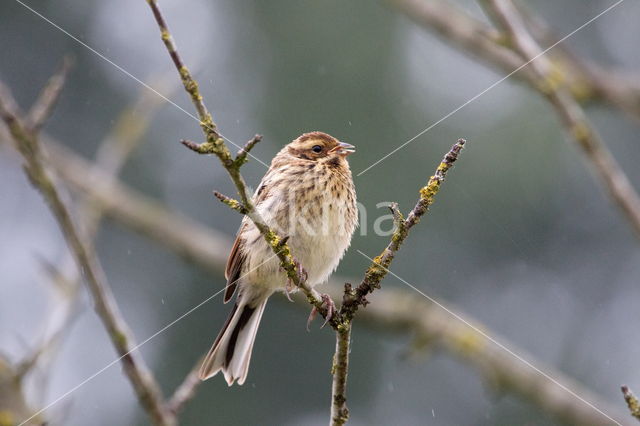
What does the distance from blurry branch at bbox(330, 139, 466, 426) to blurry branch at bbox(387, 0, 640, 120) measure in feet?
10.9

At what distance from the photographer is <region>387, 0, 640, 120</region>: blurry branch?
261 inches

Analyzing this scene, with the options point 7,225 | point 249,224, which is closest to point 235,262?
point 249,224

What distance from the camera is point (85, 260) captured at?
3652mm

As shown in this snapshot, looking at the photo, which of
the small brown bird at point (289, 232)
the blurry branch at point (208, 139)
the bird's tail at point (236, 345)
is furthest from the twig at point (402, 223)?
the bird's tail at point (236, 345)

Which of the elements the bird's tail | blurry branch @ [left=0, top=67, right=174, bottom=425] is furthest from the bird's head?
blurry branch @ [left=0, top=67, right=174, bottom=425]

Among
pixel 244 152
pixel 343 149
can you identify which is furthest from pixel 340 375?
pixel 343 149

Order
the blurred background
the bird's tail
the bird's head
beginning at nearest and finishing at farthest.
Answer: the bird's tail
the bird's head
the blurred background

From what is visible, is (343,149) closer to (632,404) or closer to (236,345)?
(236,345)

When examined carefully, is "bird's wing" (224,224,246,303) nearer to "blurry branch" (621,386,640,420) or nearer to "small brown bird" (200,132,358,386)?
"small brown bird" (200,132,358,386)

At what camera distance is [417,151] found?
10328 millimetres

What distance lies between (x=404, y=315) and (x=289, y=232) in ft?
7.89

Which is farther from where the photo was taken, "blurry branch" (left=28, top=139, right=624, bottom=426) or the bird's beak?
"blurry branch" (left=28, top=139, right=624, bottom=426)

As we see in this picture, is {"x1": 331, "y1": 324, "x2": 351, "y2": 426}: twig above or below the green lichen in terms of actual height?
above

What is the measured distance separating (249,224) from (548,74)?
2076mm
